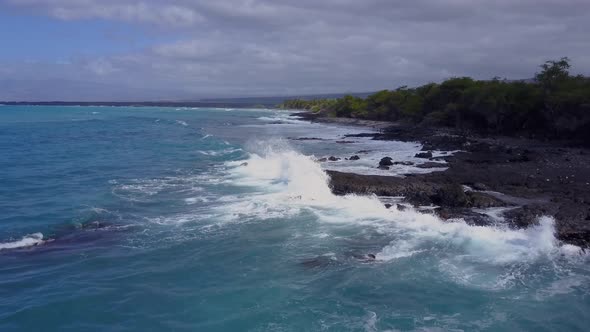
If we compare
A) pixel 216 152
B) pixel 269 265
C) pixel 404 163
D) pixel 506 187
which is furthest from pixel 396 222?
pixel 216 152

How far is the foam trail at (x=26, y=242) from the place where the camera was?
17.0 m

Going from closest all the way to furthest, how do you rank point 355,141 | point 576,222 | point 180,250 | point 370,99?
point 180,250 → point 576,222 → point 355,141 → point 370,99

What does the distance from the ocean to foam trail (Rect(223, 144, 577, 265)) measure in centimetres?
8

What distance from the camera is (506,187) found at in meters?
24.5

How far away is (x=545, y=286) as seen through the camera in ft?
44.3

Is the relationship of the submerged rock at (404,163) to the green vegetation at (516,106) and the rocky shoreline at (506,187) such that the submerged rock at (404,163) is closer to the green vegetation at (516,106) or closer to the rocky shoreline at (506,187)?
the rocky shoreline at (506,187)

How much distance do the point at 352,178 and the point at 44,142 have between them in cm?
4192

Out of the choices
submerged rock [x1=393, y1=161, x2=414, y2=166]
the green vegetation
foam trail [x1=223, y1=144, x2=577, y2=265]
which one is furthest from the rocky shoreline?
the green vegetation

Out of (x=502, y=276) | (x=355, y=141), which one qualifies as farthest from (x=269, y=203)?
(x=355, y=141)

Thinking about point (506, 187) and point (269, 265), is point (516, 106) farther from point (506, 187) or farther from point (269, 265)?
point (269, 265)

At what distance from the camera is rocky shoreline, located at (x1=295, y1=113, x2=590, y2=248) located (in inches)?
750

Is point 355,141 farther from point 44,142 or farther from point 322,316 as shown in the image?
point 322,316

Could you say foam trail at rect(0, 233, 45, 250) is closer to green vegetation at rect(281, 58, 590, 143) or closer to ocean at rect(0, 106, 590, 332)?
ocean at rect(0, 106, 590, 332)

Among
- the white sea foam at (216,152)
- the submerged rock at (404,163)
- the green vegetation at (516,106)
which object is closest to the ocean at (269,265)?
the submerged rock at (404,163)
